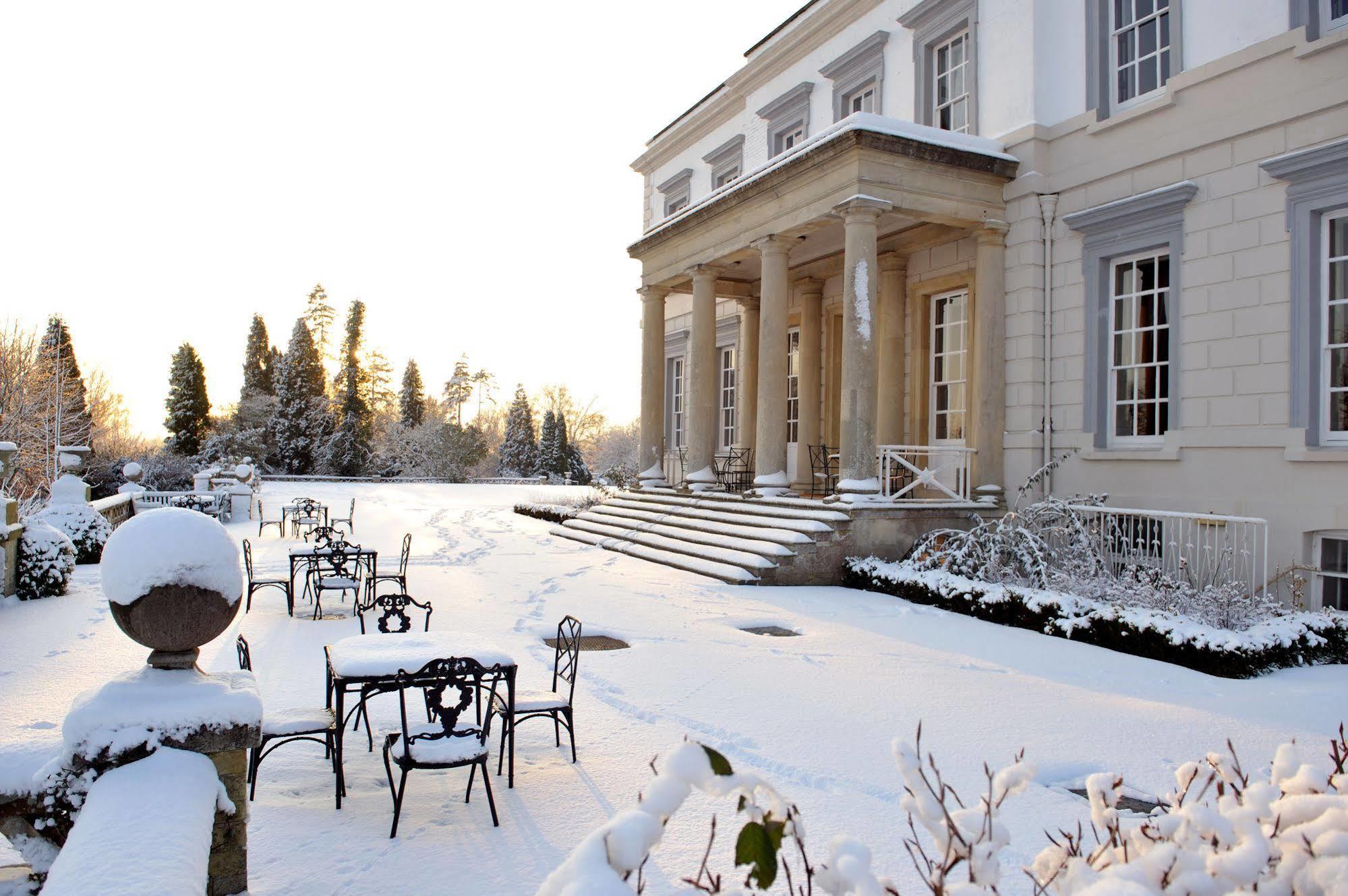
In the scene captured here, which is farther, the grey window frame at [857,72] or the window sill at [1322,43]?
the grey window frame at [857,72]

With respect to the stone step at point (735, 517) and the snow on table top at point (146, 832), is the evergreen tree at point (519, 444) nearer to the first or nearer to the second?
the stone step at point (735, 517)

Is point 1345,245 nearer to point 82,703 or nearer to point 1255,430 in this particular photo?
point 1255,430

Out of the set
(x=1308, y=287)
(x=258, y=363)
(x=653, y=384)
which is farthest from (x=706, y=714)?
(x=258, y=363)

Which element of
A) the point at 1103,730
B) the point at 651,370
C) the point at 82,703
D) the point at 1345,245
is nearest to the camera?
the point at 82,703

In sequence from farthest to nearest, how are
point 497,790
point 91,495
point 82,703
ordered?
point 91,495 → point 497,790 → point 82,703

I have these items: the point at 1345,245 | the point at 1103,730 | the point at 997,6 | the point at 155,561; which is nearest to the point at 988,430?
the point at 1345,245

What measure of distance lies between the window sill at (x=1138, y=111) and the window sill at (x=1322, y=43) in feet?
4.79

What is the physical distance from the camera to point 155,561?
11.4ft

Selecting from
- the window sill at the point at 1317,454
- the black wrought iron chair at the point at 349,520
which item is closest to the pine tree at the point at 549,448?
the black wrought iron chair at the point at 349,520

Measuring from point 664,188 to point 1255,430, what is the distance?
58.2ft

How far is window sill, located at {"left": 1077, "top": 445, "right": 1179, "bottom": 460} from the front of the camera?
11.1 metres

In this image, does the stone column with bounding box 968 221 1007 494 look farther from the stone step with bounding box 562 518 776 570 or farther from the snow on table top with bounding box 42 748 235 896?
the snow on table top with bounding box 42 748 235 896

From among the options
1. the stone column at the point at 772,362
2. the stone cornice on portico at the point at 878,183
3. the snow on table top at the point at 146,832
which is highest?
the stone cornice on portico at the point at 878,183

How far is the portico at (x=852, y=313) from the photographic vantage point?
12.5m
